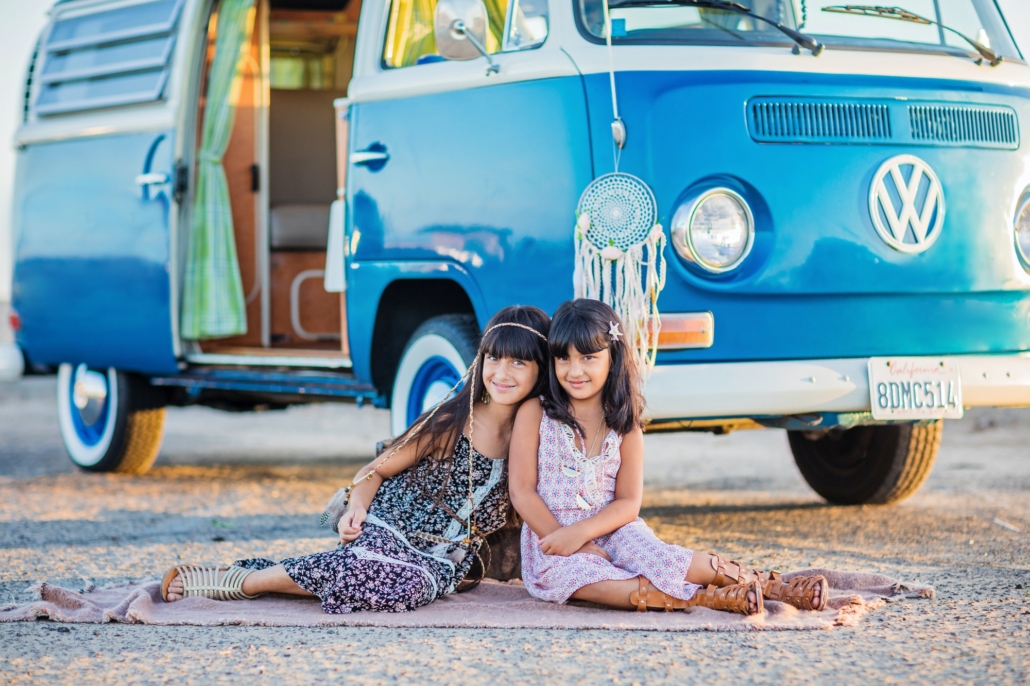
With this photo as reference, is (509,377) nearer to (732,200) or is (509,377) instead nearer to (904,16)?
(732,200)

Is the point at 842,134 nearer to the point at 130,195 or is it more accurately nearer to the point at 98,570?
the point at 98,570

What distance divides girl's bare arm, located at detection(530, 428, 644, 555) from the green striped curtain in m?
3.13

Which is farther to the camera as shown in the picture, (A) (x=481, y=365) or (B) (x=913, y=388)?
(B) (x=913, y=388)

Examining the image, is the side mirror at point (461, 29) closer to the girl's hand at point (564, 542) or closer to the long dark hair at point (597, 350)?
the long dark hair at point (597, 350)

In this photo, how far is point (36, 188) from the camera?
6.88 metres

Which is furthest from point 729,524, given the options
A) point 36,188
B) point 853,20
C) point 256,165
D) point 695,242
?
point 36,188

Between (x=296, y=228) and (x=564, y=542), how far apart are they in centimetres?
377

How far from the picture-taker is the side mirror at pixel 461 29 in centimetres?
425

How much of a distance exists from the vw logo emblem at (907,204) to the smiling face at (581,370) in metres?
1.25

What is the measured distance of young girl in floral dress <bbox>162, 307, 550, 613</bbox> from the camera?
3461mm

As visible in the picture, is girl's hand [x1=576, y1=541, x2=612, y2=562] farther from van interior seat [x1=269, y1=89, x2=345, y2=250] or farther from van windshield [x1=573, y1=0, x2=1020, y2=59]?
van interior seat [x1=269, y1=89, x2=345, y2=250]

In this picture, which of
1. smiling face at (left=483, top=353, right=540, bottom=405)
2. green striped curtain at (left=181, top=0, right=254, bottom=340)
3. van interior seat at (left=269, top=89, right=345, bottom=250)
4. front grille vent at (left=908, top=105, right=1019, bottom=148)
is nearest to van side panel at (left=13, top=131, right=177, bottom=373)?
green striped curtain at (left=181, top=0, right=254, bottom=340)

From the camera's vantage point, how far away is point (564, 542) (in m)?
3.49

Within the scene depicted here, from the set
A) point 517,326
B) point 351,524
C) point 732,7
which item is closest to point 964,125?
point 732,7
